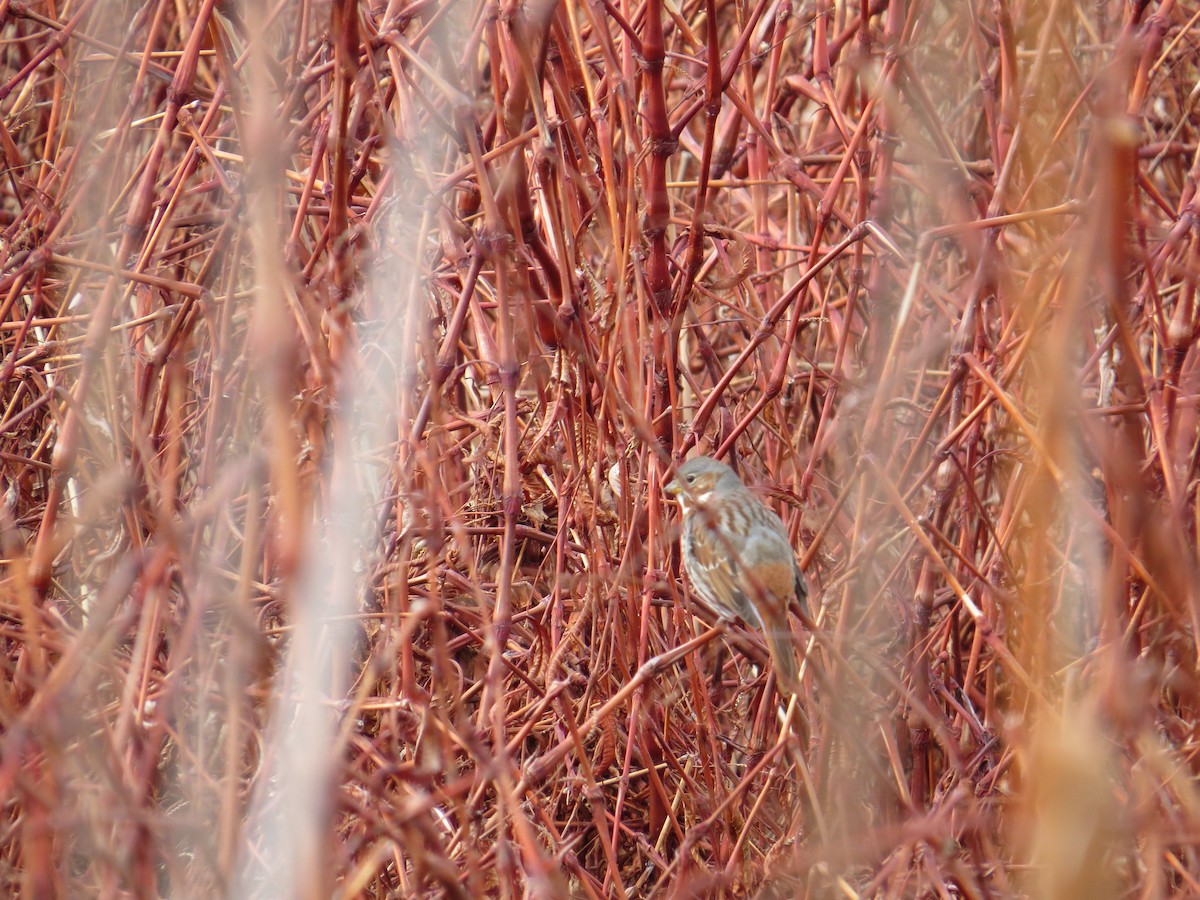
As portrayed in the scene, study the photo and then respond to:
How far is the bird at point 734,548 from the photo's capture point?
2.80 meters

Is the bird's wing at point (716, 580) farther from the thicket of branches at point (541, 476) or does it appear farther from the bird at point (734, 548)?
the thicket of branches at point (541, 476)

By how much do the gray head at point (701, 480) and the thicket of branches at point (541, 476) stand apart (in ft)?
0.22

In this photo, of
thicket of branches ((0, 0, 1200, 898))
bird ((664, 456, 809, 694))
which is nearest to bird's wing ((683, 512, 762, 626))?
bird ((664, 456, 809, 694))

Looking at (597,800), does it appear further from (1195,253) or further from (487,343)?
(1195,253)

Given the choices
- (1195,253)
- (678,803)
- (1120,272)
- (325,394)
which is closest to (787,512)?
(678,803)

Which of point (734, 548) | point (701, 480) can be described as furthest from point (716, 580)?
point (701, 480)

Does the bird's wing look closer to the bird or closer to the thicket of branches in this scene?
the bird

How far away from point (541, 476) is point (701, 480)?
1.23 feet

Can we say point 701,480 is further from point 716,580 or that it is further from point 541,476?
point 541,476

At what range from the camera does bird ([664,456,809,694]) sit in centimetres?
280

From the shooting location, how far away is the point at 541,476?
9.37 ft

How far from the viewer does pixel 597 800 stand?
2.17 meters

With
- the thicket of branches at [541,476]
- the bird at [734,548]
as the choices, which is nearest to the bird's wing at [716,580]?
the bird at [734,548]

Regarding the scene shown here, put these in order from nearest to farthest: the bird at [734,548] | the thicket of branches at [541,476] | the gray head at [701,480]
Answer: the thicket of branches at [541,476]
the gray head at [701,480]
the bird at [734,548]
